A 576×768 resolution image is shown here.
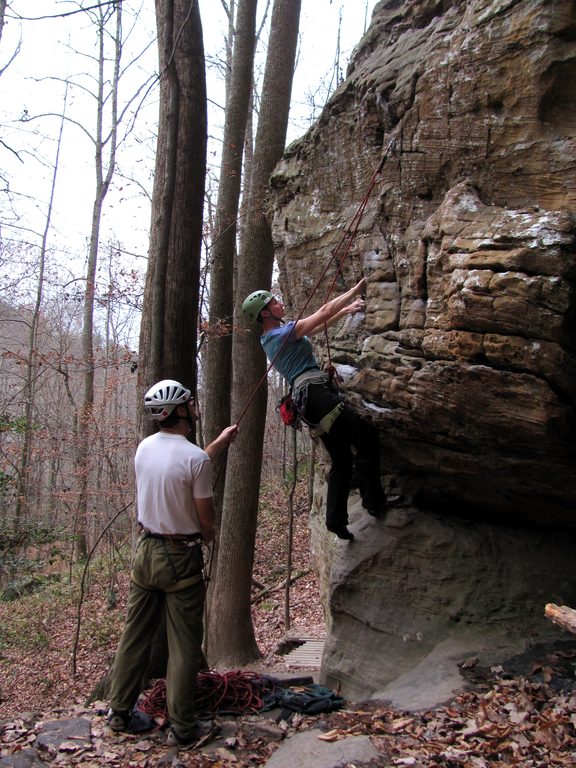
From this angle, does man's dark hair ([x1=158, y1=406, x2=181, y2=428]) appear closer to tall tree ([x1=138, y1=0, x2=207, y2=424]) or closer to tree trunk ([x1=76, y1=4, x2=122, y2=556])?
tall tree ([x1=138, y1=0, x2=207, y2=424])

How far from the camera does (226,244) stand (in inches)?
377

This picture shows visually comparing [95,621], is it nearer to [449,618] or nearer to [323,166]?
[449,618]

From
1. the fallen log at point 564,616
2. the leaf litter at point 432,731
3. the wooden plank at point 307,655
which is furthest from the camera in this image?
the wooden plank at point 307,655

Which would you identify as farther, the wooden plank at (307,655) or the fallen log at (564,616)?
the wooden plank at (307,655)

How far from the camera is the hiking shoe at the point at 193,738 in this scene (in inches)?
154

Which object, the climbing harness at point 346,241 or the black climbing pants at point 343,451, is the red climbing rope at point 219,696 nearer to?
the black climbing pants at point 343,451

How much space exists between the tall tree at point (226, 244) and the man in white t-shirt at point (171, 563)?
4504 millimetres

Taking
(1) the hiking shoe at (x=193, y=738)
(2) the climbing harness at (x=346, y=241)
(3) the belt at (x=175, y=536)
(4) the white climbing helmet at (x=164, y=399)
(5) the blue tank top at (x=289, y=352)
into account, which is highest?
(2) the climbing harness at (x=346, y=241)

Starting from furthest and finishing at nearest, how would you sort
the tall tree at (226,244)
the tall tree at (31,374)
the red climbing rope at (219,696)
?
the tall tree at (31,374), the tall tree at (226,244), the red climbing rope at (219,696)

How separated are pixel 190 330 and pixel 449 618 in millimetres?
3426

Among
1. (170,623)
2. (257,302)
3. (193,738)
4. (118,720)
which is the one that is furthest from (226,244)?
(193,738)

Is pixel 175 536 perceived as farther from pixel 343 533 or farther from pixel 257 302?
pixel 257 302

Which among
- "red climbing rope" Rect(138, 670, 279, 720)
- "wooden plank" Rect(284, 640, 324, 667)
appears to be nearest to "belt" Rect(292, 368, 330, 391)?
"red climbing rope" Rect(138, 670, 279, 720)

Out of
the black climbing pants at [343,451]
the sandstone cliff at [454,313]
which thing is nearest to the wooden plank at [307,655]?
the sandstone cliff at [454,313]
